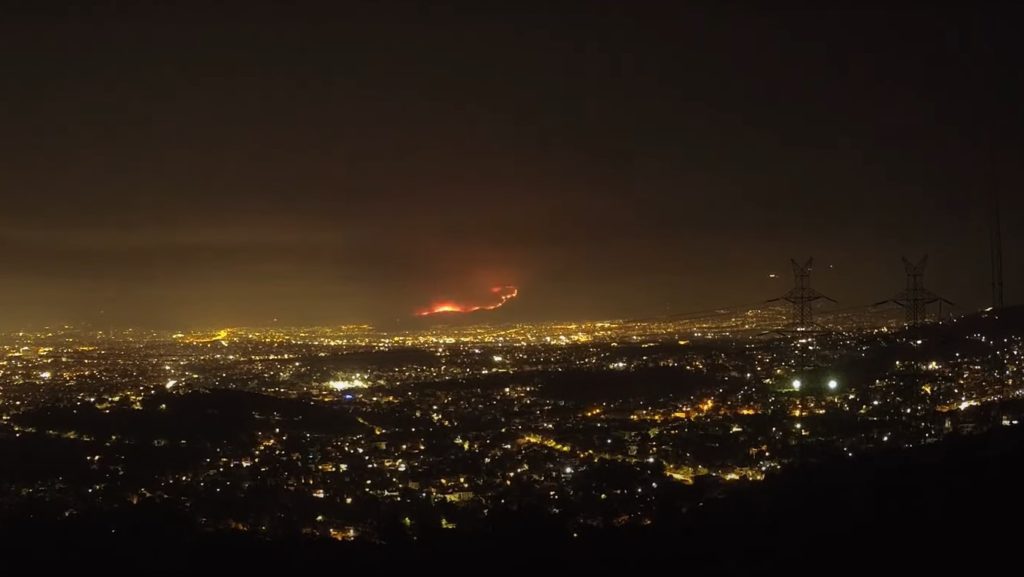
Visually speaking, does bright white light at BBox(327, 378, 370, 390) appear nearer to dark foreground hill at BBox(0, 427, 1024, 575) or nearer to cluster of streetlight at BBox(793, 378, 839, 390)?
cluster of streetlight at BBox(793, 378, 839, 390)

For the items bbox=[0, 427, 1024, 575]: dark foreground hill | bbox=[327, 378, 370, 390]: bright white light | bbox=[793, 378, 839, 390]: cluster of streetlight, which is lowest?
bbox=[0, 427, 1024, 575]: dark foreground hill

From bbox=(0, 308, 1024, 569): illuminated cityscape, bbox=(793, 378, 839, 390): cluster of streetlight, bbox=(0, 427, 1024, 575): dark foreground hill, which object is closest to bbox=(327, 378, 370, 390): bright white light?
bbox=(0, 308, 1024, 569): illuminated cityscape

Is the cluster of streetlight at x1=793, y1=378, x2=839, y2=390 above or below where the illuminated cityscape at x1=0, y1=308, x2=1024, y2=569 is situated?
above

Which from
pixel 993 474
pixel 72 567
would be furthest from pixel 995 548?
pixel 72 567

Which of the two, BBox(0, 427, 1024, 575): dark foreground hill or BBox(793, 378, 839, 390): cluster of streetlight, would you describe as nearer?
BBox(0, 427, 1024, 575): dark foreground hill

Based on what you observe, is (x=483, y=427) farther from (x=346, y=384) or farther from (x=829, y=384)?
(x=346, y=384)

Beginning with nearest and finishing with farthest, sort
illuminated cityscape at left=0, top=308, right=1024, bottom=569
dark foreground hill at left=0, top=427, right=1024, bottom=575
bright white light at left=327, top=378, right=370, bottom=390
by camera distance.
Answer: dark foreground hill at left=0, top=427, right=1024, bottom=575, illuminated cityscape at left=0, top=308, right=1024, bottom=569, bright white light at left=327, top=378, right=370, bottom=390

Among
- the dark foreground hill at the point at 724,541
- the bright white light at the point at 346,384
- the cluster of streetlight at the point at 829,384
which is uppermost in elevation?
the cluster of streetlight at the point at 829,384

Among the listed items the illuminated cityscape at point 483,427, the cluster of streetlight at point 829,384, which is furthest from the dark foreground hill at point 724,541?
the cluster of streetlight at point 829,384

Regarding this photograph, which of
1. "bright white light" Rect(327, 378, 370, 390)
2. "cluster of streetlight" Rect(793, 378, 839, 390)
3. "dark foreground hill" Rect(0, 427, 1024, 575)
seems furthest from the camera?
"bright white light" Rect(327, 378, 370, 390)

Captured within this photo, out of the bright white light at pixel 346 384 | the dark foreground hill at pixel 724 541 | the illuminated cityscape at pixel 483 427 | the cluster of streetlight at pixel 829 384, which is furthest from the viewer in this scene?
the bright white light at pixel 346 384

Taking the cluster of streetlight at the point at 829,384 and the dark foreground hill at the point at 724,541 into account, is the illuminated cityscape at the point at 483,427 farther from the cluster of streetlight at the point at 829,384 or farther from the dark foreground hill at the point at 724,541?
the dark foreground hill at the point at 724,541

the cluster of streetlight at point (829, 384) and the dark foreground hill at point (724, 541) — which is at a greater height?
the cluster of streetlight at point (829, 384)
